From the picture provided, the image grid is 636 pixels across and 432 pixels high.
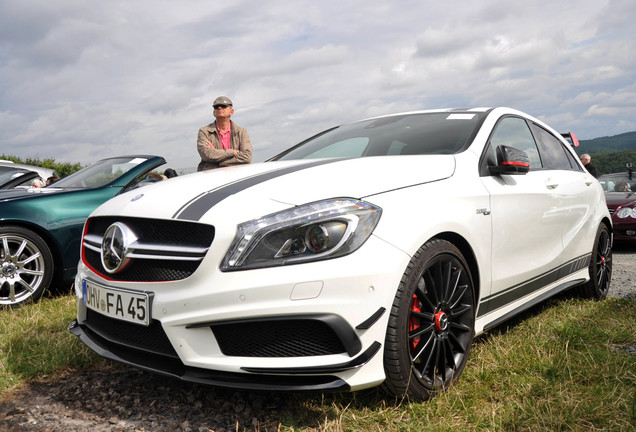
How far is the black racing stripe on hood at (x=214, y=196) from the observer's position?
2.16 meters

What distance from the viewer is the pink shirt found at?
5734 millimetres

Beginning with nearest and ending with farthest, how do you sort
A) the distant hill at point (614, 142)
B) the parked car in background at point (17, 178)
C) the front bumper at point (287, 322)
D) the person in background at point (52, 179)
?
the front bumper at point (287, 322) → the parked car in background at point (17, 178) → the person in background at point (52, 179) → the distant hill at point (614, 142)

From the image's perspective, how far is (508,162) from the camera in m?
2.93

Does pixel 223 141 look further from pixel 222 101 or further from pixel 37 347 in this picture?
pixel 37 347

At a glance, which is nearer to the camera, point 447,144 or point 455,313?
point 455,313

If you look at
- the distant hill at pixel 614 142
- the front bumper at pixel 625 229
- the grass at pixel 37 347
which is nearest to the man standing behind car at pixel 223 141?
the grass at pixel 37 347

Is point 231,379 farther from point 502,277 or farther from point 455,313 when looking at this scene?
point 502,277

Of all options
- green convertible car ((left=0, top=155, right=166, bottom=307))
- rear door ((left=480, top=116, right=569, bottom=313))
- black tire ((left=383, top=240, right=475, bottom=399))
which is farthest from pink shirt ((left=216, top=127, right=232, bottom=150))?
black tire ((left=383, top=240, right=475, bottom=399))

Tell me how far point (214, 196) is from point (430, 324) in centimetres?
106

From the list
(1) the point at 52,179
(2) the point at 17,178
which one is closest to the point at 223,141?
(2) the point at 17,178

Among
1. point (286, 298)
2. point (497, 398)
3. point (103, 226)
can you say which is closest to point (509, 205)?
point (497, 398)

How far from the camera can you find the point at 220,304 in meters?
2.02

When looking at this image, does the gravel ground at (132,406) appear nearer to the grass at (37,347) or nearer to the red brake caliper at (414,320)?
the grass at (37,347)

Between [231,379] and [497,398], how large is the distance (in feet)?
3.93
